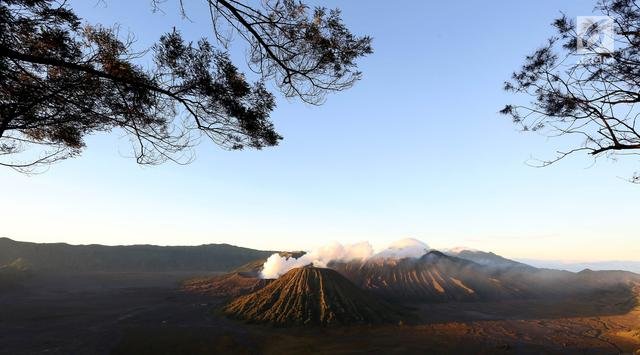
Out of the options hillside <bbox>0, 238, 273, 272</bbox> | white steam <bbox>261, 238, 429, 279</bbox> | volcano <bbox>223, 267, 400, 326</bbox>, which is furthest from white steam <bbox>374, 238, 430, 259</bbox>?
hillside <bbox>0, 238, 273, 272</bbox>

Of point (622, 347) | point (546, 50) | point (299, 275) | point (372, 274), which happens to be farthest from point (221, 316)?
point (546, 50)

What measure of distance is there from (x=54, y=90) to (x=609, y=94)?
10022mm

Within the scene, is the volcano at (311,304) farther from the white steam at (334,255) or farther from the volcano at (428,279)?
the white steam at (334,255)

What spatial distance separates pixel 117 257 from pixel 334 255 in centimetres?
5927

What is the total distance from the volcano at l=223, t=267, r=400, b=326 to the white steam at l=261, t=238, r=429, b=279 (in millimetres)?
20144

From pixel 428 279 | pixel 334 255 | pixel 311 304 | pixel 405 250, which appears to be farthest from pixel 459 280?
pixel 311 304

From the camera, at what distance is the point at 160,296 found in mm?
48094

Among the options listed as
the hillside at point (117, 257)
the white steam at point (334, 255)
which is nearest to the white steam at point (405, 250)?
the white steam at point (334, 255)

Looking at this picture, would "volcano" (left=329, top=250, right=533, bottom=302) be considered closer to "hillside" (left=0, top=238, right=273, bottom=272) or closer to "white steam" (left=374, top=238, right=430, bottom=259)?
"white steam" (left=374, top=238, right=430, bottom=259)

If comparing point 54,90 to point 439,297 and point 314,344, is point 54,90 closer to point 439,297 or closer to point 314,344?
point 314,344

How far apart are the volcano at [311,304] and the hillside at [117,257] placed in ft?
204

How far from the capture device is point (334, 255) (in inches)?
2507

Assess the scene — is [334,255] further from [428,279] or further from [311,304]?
[311,304]

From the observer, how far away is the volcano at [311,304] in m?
33.8
